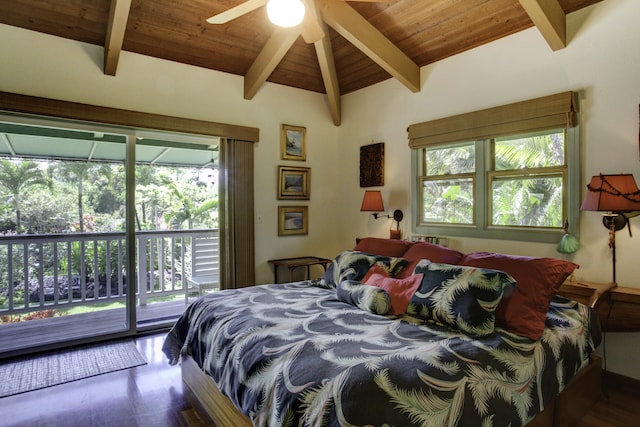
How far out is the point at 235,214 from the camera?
4.20m

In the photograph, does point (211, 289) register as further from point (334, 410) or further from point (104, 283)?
point (334, 410)

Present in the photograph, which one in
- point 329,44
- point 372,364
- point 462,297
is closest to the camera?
point 372,364

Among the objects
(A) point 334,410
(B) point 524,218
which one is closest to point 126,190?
(A) point 334,410

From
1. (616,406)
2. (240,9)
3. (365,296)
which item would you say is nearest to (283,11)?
(240,9)

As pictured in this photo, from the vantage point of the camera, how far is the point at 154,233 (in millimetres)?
4816

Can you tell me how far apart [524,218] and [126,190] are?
149 inches

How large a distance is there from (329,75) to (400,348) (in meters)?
3.43

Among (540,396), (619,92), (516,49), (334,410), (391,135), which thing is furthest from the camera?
(391,135)

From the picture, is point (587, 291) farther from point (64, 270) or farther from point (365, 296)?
point (64, 270)

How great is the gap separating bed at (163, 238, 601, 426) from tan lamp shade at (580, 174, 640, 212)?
502mm

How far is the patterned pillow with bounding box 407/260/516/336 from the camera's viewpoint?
1.99 m

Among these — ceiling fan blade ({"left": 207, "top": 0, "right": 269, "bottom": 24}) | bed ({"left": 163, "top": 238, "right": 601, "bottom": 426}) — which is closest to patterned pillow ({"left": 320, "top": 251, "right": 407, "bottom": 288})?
bed ({"left": 163, "top": 238, "right": 601, "bottom": 426})

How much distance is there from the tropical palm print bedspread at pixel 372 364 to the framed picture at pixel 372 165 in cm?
228

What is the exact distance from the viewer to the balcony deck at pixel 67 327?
338 cm
